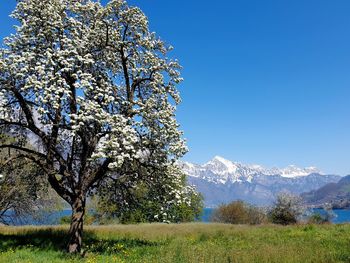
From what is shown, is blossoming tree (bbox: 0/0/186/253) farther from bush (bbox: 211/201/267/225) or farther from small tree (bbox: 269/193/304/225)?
bush (bbox: 211/201/267/225)

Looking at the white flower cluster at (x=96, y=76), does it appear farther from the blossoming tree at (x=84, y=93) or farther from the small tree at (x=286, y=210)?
the small tree at (x=286, y=210)

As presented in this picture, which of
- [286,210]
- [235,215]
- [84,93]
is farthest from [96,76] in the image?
[235,215]

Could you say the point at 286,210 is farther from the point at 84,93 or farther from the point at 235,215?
the point at 84,93

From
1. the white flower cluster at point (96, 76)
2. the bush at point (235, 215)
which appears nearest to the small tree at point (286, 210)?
the bush at point (235, 215)

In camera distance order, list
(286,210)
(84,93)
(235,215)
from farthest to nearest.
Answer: (235,215)
(286,210)
(84,93)

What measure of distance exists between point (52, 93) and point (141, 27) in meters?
8.86

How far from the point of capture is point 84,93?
22203 mm

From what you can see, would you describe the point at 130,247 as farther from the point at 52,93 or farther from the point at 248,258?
the point at 52,93

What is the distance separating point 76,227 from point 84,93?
828cm

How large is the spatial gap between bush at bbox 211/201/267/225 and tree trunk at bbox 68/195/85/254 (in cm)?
8755

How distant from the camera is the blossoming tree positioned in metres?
21.0

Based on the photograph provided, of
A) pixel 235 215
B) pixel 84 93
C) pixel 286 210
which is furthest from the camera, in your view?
pixel 235 215

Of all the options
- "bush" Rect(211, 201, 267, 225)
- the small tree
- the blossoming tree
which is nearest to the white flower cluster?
the blossoming tree

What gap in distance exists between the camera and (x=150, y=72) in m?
27.7
